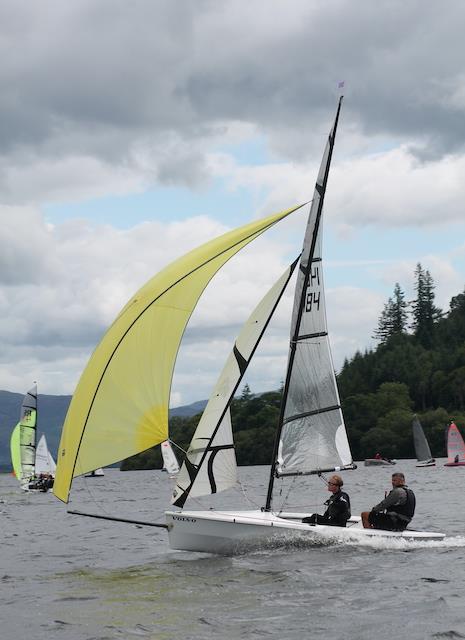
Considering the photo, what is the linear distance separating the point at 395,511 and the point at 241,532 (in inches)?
124

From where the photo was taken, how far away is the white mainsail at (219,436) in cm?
1795

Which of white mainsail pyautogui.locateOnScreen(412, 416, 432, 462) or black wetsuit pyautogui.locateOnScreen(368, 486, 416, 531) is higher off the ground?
white mainsail pyautogui.locateOnScreen(412, 416, 432, 462)

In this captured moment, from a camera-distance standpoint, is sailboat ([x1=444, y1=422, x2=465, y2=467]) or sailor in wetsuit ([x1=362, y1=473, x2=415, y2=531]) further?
sailboat ([x1=444, y1=422, x2=465, y2=467])

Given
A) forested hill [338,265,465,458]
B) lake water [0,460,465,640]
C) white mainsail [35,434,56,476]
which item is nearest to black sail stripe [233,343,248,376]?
lake water [0,460,465,640]

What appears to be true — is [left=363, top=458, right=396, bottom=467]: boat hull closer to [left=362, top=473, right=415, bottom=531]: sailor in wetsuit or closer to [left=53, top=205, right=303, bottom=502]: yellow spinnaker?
[left=362, top=473, right=415, bottom=531]: sailor in wetsuit

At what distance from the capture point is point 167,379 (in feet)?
55.4

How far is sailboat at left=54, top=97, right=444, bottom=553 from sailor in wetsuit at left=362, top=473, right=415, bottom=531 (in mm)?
291

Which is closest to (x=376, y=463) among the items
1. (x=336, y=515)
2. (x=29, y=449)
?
(x=29, y=449)

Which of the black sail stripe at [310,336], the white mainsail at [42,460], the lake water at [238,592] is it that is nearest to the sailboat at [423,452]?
the white mainsail at [42,460]

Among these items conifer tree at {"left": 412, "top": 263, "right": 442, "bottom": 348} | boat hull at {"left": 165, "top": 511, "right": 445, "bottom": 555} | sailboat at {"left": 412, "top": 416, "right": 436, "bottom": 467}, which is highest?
conifer tree at {"left": 412, "top": 263, "right": 442, "bottom": 348}

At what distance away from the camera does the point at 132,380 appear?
55.0 ft

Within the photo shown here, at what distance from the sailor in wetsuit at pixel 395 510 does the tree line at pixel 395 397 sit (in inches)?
3595

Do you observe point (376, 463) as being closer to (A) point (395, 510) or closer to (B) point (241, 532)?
(A) point (395, 510)

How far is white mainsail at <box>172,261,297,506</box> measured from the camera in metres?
18.0
